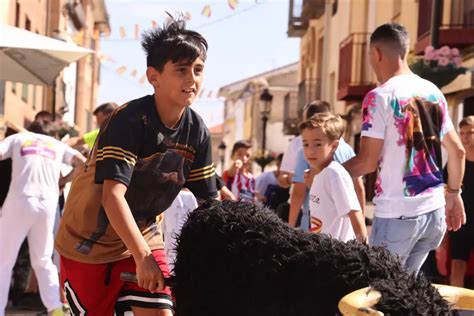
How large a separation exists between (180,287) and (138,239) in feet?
0.81

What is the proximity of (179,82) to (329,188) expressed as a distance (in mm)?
1885

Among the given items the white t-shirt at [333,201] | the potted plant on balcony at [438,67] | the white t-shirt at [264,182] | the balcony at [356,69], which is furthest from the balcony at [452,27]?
the white t-shirt at [333,201]

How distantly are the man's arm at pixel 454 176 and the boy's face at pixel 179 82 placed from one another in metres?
2.09

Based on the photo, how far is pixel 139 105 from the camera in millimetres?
4137

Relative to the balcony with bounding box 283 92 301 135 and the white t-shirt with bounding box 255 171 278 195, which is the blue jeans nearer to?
the white t-shirt with bounding box 255 171 278 195

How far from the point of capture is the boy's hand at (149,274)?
3766mm

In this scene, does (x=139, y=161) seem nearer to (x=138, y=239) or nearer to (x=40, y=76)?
(x=138, y=239)

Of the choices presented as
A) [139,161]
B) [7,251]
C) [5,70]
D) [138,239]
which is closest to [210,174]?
[139,161]

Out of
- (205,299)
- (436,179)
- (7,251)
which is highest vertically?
(436,179)

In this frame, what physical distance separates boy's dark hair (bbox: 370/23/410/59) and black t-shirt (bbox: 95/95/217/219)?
1.61 m

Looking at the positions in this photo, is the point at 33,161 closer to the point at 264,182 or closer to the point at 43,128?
the point at 43,128

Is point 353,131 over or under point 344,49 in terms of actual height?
under

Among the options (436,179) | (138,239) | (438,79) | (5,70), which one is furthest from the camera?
(438,79)

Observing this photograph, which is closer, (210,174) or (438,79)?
(210,174)
